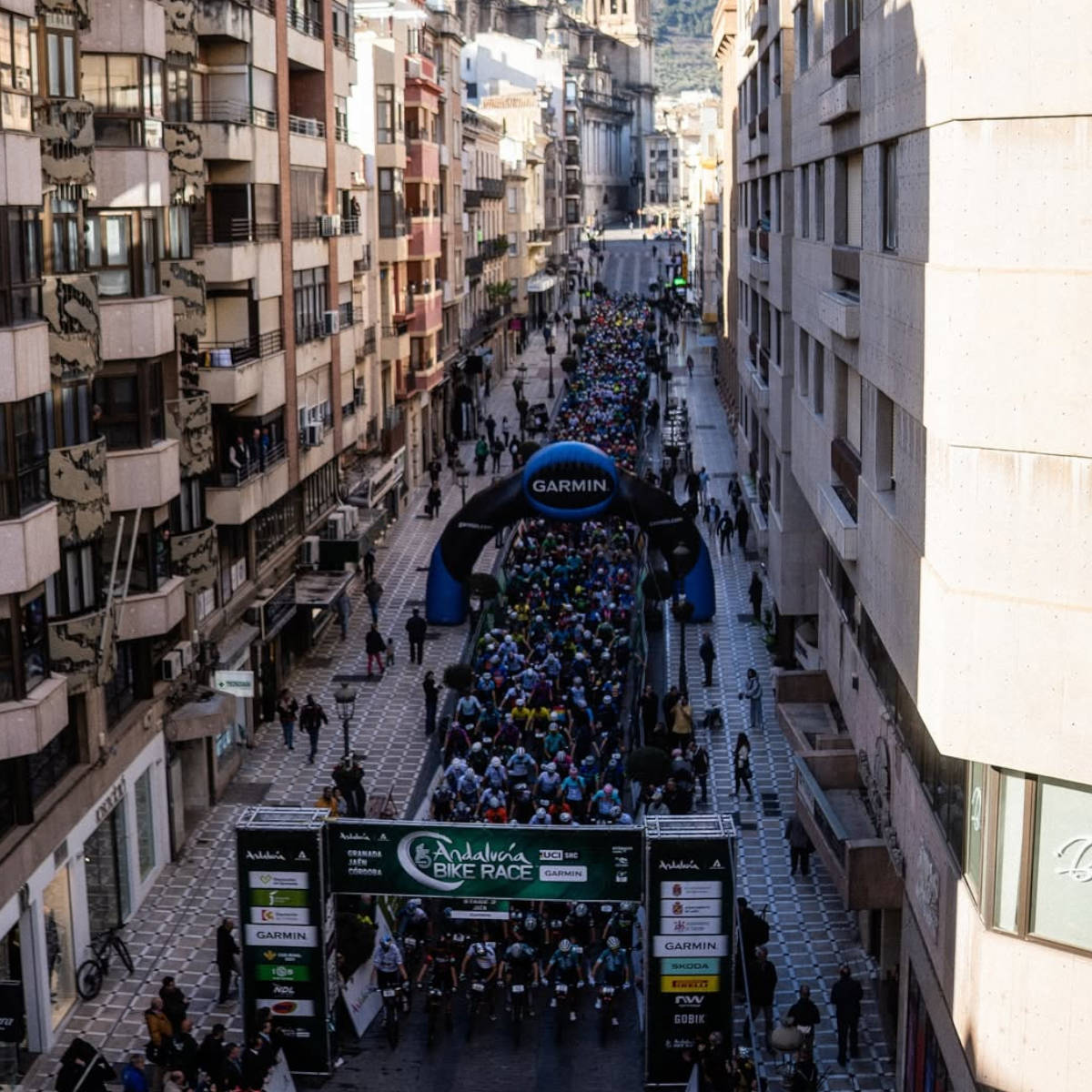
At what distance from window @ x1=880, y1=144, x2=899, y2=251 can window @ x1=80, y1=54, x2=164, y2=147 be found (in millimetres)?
12131

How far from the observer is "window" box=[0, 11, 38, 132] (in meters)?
23.2

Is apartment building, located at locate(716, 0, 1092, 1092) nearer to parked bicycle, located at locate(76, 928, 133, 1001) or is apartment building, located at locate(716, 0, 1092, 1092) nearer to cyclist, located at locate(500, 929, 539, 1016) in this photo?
cyclist, located at locate(500, 929, 539, 1016)

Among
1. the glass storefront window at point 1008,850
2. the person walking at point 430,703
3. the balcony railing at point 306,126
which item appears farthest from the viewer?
the balcony railing at point 306,126

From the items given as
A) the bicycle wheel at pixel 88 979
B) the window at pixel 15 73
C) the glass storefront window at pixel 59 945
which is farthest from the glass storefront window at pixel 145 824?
the window at pixel 15 73

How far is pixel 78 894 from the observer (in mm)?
27672

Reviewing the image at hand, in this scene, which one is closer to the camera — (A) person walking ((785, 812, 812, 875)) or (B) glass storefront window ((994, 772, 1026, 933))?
(B) glass storefront window ((994, 772, 1026, 933))

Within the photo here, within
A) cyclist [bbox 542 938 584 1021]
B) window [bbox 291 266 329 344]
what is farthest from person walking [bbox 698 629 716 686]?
A: cyclist [bbox 542 938 584 1021]

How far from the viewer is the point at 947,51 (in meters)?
16.8

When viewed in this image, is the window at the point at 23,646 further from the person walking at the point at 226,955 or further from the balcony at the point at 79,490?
the person walking at the point at 226,955

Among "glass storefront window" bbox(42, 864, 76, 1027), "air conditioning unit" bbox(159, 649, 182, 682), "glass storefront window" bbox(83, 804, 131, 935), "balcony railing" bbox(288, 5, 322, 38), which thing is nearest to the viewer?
"glass storefront window" bbox(42, 864, 76, 1027)

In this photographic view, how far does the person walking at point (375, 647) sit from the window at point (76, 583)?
53.9 feet

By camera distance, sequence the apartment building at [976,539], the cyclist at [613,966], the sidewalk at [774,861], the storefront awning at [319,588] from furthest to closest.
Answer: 1. the storefront awning at [319,588]
2. the cyclist at [613,966]
3. the sidewalk at [774,861]
4. the apartment building at [976,539]

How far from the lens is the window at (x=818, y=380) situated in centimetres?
3322

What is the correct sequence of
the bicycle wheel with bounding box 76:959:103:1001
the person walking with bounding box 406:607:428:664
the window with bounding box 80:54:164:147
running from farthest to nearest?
the person walking with bounding box 406:607:428:664 → the window with bounding box 80:54:164:147 → the bicycle wheel with bounding box 76:959:103:1001
